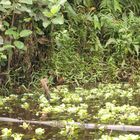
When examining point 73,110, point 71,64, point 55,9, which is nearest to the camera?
point 73,110

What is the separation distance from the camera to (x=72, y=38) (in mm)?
8023

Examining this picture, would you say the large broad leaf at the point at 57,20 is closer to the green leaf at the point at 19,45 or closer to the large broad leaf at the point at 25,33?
the large broad leaf at the point at 25,33

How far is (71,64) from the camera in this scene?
770 cm

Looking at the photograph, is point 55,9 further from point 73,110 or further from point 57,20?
point 73,110

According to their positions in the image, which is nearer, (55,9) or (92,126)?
(92,126)

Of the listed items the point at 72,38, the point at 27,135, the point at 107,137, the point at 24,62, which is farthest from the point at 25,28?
the point at 107,137

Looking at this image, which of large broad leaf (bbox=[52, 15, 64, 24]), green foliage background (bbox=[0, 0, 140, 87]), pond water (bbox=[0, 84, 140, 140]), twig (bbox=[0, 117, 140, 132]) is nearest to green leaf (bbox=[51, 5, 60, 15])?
green foliage background (bbox=[0, 0, 140, 87])

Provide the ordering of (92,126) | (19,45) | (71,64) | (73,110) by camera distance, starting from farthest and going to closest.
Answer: (71,64) < (19,45) < (73,110) < (92,126)

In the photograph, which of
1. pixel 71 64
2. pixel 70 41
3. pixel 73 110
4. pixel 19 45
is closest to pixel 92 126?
pixel 73 110

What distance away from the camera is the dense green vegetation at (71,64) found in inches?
212

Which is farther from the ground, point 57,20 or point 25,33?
point 57,20

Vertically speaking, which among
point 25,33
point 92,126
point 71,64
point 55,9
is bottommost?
point 92,126

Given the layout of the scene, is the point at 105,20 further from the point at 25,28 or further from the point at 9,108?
the point at 9,108

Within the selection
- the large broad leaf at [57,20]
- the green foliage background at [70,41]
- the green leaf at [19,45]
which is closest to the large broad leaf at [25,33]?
the green foliage background at [70,41]
